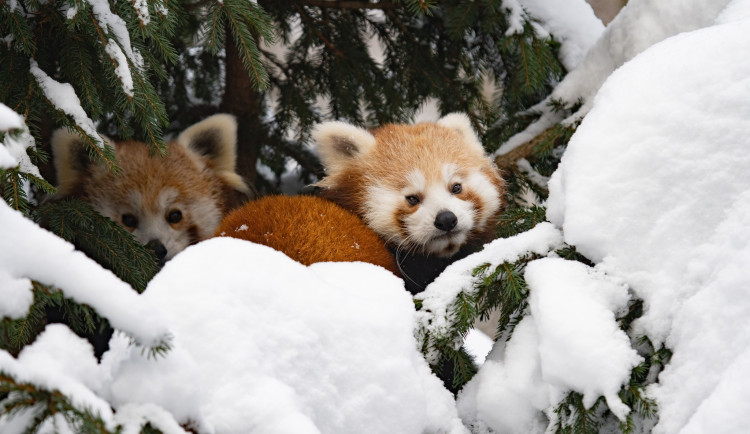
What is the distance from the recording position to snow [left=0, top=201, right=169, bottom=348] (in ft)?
3.32

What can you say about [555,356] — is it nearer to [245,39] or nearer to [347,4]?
[245,39]

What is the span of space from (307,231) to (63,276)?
110 cm

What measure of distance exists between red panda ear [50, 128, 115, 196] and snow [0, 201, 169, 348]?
1727 millimetres

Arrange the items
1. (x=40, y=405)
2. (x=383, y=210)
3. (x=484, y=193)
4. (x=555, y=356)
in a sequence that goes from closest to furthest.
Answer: (x=40, y=405)
(x=555, y=356)
(x=383, y=210)
(x=484, y=193)

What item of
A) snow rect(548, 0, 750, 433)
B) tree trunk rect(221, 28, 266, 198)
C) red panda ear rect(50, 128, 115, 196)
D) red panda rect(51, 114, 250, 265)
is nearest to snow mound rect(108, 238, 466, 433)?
snow rect(548, 0, 750, 433)

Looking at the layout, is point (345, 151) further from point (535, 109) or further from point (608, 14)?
point (608, 14)

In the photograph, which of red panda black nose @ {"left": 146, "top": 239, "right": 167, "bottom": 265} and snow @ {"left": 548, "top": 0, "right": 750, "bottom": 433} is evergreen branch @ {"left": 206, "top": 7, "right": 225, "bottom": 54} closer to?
red panda black nose @ {"left": 146, "top": 239, "right": 167, "bottom": 265}

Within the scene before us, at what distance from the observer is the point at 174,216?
2.80 meters

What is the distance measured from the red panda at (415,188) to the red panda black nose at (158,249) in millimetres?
526

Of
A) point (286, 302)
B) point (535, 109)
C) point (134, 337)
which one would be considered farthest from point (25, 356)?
point (535, 109)

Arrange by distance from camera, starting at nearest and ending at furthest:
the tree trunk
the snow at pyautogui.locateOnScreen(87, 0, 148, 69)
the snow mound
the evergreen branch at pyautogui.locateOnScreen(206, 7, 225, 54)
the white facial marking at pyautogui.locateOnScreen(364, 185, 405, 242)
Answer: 1. the snow mound
2. the snow at pyautogui.locateOnScreen(87, 0, 148, 69)
3. the evergreen branch at pyautogui.locateOnScreen(206, 7, 225, 54)
4. the white facial marking at pyautogui.locateOnScreen(364, 185, 405, 242)
5. the tree trunk

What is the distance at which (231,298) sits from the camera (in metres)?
1.31

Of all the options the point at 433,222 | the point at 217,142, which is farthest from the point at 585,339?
the point at 217,142

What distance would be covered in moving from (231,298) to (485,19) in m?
2.12
